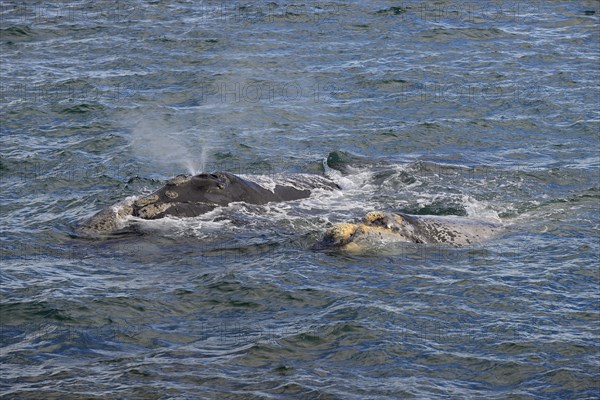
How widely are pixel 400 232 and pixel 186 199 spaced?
3.21 metres

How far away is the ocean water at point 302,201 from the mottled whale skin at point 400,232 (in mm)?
189

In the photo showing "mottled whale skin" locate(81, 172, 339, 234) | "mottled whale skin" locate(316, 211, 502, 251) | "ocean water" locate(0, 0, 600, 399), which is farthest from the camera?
"mottled whale skin" locate(81, 172, 339, 234)

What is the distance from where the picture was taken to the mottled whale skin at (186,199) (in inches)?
610

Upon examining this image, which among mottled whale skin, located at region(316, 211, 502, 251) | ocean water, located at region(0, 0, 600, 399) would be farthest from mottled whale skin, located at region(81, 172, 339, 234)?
mottled whale skin, located at region(316, 211, 502, 251)

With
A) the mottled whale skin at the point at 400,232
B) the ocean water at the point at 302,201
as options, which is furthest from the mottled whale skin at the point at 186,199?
the mottled whale skin at the point at 400,232

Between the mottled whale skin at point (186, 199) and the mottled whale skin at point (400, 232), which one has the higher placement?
the mottled whale skin at point (186, 199)

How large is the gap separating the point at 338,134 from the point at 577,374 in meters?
9.88

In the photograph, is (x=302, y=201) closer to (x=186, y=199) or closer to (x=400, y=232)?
(x=186, y=199)

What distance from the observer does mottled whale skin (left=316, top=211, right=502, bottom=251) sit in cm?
1481

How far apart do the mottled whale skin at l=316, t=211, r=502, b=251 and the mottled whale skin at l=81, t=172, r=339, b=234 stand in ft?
5.66

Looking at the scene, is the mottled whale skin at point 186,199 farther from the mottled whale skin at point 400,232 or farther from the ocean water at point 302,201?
the mottled whale skin at point 400,232

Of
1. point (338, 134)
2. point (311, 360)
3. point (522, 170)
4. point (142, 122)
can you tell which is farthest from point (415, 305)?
point (142, 122)

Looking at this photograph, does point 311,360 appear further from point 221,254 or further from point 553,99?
point 553,99

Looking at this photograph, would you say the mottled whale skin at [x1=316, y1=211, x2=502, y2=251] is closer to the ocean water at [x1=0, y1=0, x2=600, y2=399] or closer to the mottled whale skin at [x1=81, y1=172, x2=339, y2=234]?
the ocean water at [x1=0, y1=0, x2=600, y2=399]
